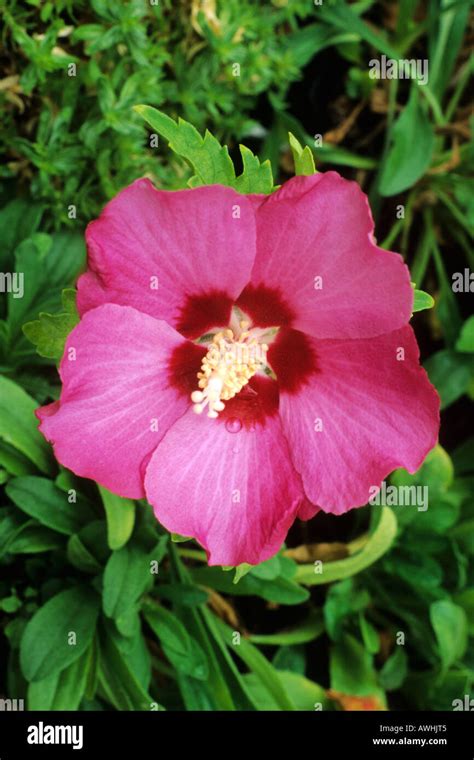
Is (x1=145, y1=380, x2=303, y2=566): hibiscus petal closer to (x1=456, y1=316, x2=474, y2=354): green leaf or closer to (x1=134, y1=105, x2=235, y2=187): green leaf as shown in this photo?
(x1=134, y1=105, x2=235, y2=187): green leaf

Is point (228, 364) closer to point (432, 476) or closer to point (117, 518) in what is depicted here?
point (117, 518)

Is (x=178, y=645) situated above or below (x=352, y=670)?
above

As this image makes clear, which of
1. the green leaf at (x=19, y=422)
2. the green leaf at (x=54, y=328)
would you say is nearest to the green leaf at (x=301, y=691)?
the green leaf at (x=19, y=422)

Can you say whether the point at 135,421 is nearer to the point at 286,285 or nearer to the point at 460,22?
the point at 286,285

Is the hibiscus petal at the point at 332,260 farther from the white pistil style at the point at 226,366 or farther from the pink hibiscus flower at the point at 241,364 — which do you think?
the white pistil style at the point at 226,366

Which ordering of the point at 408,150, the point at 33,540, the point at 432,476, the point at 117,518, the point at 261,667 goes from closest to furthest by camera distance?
the point at 117,518 → the point at 33,540 → the point at 261,667 → the point at 432,476 → the point at 408,150

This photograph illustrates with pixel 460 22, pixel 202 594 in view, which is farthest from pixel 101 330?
pixel 460 22

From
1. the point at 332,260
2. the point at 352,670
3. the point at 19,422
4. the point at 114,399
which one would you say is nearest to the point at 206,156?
the point at 332,260
